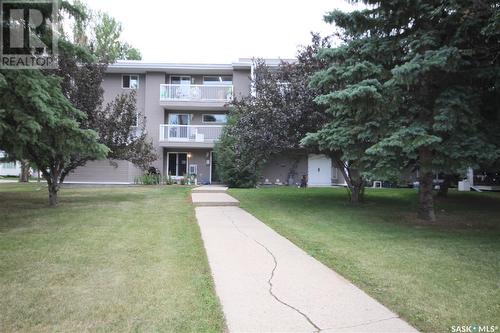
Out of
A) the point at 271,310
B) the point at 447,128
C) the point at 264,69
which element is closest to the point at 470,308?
the point at 271,310

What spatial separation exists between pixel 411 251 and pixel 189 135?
21.7m

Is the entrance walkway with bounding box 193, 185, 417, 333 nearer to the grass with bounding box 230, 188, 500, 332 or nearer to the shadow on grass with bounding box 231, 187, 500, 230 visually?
the grass with bounding box 230, 188, 500, 332

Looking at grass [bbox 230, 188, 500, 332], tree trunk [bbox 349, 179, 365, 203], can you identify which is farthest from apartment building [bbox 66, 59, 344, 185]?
grass [bbox 230, 188, 500, 332]

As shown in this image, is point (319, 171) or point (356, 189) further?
point (319, 171)

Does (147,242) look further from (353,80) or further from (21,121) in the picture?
(353,80)

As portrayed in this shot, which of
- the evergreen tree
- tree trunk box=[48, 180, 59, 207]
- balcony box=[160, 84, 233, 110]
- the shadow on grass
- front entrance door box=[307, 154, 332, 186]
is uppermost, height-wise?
balcony box=[160, 84, 233, 110]

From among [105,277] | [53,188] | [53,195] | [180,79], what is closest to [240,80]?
[180,79]

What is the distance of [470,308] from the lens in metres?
4.88

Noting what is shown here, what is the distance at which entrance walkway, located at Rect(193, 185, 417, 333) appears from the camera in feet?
14.4

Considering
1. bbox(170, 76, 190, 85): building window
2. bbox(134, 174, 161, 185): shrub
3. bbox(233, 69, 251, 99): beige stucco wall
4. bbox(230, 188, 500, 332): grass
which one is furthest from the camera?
bbox(170, 76, 190, 85): building window

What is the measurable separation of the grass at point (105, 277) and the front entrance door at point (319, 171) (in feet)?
59.5

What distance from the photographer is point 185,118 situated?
1182 inches

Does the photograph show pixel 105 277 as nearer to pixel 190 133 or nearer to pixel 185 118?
pixel 190 133

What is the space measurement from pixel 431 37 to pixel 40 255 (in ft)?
31.2
